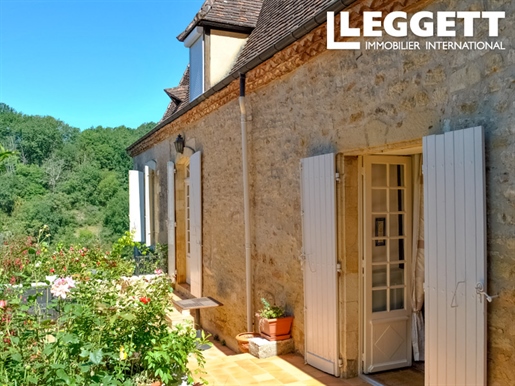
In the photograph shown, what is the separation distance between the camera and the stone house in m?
2.80

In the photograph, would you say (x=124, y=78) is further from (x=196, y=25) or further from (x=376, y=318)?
(x=376, y=318)

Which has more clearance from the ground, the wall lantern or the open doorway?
the wall lantern

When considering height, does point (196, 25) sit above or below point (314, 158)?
above

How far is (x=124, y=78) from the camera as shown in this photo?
36469 mm

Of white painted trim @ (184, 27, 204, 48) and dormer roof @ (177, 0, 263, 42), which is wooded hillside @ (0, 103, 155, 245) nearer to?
white painted trim @ (184, 27, 204, 48)

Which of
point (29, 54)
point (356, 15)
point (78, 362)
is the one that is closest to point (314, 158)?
point (356, 15)

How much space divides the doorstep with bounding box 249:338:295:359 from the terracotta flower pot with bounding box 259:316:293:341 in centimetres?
5

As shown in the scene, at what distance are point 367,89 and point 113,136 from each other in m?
38.0

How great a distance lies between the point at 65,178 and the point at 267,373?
112 ft

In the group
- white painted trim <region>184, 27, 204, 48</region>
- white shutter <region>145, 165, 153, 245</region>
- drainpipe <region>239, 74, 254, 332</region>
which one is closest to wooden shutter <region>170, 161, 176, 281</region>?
white shutter <region>145, 165, 153, 245</region>

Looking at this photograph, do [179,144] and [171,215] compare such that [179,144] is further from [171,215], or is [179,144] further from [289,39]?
[289,39]

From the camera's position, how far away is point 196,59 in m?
8.46

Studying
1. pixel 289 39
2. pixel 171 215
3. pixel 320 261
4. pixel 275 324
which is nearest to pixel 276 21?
pixel 289 39

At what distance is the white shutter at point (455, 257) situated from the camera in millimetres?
2805
